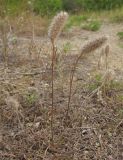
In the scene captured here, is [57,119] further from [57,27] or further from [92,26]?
[92,26]

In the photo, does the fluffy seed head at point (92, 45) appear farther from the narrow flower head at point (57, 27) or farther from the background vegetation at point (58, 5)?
the background vegetation at point (58, 5)

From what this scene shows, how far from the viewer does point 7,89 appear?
3.85 metres

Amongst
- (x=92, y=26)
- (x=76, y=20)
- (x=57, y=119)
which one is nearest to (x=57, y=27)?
(x=57, y=119)

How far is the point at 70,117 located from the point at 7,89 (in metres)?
0.63

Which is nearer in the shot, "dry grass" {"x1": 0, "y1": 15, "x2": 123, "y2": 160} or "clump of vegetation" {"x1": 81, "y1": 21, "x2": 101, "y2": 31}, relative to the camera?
"dry grass" {"x1": 0, "y1": 15, "x2": 123, "y2": 160}

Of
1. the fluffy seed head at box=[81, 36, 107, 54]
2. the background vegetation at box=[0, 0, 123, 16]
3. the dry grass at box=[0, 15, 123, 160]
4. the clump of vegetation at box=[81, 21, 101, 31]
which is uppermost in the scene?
the fluffy seed head at box=[81, 36, 107, 54]

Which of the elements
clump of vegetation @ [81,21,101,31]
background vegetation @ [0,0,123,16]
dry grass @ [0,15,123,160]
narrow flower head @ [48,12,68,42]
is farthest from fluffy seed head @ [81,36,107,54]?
background vegetation @ [0,0,123,16]

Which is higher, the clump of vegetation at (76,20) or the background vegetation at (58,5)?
the background vegetation at (58,5)

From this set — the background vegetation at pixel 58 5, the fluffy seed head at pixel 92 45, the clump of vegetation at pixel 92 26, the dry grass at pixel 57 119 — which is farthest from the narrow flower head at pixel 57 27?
the background vegetation at pixel 58 5

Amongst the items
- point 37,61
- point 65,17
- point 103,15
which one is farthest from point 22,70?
point 103,15

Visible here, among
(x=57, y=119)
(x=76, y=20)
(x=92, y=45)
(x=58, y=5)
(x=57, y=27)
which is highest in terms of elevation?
(x=57, y=27)

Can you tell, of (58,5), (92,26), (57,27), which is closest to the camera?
(57,27)

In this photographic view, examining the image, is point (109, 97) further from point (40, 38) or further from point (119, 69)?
point (40, 38)

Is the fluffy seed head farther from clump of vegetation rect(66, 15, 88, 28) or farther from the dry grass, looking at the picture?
clump of vegetation rect(66, 15, 88, 28)
